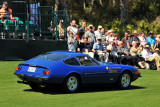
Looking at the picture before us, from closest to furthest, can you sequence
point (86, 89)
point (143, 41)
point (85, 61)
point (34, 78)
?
point (34, 78), point (85, 61), point (86, 89), point (143, 41)

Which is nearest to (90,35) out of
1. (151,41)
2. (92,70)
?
(151,41)

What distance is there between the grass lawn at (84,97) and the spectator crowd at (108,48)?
5.44 metres

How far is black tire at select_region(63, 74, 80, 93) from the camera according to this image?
36.4 feet

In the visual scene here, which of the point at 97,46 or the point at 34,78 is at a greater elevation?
the point at 97,46

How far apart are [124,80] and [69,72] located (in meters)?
2.19

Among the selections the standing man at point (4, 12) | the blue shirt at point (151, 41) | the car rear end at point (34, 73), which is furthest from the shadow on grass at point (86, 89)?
the blue shirt at point (151, 41)

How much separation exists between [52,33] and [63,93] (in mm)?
9937

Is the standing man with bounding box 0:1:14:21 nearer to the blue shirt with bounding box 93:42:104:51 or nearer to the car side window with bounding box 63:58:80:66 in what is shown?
the blue shirt with bounding box 93:42:104:51

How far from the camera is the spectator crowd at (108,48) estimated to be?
1895cm

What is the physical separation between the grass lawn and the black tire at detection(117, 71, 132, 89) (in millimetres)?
200

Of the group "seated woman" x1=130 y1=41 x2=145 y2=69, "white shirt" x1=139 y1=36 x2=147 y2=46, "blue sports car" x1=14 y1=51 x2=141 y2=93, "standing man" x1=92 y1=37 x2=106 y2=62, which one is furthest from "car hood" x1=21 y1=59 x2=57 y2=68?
"white shirt" x1=139 y1=36 x2=147 y2=46

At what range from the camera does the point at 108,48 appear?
65.1 feet

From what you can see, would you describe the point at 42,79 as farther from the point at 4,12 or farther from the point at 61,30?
the point at 61,30

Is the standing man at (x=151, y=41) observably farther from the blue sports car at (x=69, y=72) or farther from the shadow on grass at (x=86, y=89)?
the blue sports car at (x=69, y=72)
